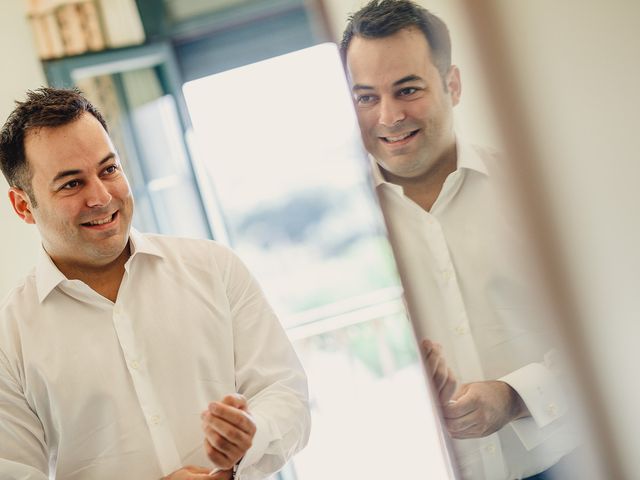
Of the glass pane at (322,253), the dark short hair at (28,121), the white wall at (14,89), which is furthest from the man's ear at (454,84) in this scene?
the glass pane at (322,253)

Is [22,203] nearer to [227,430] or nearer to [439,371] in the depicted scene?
[227,430]

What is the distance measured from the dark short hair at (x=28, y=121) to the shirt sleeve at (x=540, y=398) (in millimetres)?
976

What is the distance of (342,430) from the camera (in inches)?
133

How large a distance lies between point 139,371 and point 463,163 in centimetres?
92

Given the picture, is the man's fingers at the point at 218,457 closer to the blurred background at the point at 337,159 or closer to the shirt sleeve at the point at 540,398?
the blurred background at the point at 337,159

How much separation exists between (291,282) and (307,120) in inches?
30.5

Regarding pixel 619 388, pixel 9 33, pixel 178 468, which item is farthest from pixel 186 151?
pixel 619 388

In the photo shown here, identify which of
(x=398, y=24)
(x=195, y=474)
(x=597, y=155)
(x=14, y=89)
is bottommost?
(x=195, y=474)

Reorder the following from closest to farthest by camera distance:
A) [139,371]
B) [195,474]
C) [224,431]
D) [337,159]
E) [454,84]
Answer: [454,84]
[224,431]
[195,474]
[139,371]
[337,159]

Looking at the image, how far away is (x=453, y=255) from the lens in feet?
1.80

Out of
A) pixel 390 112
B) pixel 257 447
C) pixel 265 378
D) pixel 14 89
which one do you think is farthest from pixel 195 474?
pixel 14 89

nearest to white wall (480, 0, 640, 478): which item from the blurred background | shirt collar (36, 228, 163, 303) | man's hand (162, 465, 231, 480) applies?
the blurred background

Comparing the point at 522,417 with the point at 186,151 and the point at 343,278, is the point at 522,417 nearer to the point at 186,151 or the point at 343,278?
the point at 186,151

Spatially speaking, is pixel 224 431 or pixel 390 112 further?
pixel 224 431
